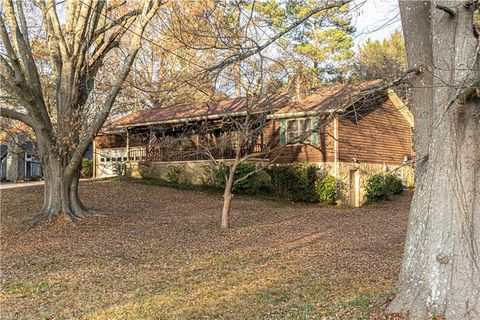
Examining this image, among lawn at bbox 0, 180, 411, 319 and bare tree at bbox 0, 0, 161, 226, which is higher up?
bare tree at bbox 0, 0, 161, 226

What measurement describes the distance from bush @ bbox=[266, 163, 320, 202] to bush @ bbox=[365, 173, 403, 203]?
2.52 meters

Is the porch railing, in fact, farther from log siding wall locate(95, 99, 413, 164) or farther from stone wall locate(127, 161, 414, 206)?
log siding wall locate(95, 99, 413, 164)

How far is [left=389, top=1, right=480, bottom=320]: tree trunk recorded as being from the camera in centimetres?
518

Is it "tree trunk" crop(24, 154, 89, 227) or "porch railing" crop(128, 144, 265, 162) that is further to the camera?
"porch railing" crop(128, 144, 265, 162)

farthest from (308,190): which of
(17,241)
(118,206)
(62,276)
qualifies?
(62,276)

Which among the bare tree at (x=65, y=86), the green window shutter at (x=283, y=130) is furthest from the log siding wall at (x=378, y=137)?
the bare tree at (x=65, y=86)

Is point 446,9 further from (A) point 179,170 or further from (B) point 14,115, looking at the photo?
(A) point 179,170

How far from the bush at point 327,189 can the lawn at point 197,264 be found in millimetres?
3059

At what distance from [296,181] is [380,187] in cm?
400

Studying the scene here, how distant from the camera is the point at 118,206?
19844 mm

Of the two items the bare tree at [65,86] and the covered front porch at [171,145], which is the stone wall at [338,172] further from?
the bare tree at [65,86]

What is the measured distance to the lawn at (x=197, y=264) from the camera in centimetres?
685

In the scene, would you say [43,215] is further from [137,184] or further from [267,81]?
[137,184]

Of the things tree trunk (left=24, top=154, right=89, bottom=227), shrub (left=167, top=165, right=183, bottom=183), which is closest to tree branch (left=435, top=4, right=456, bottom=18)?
tree trunk (left=24, top=154, right=89, bottom=227)
